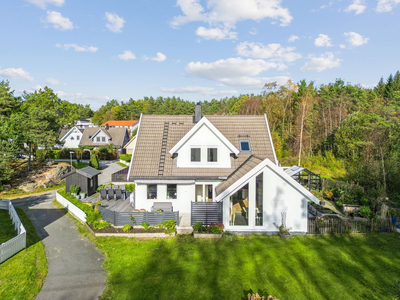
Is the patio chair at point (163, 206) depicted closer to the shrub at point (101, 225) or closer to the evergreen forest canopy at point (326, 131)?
the shrub at point (101, 225)

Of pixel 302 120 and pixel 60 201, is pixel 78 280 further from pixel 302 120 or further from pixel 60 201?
pixel 302 120

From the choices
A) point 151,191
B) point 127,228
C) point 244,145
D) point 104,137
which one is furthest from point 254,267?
point 104,137

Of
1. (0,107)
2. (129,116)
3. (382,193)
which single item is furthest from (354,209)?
(129,116)

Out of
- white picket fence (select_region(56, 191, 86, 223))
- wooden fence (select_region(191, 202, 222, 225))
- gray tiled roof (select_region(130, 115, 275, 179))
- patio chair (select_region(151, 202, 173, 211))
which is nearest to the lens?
wooden fence (select_region(191, 202, 222, 225))

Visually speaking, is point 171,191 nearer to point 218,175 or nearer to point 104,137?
point 218,175

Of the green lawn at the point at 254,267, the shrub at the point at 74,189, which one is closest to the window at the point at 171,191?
the green lawn at the point at 254,267

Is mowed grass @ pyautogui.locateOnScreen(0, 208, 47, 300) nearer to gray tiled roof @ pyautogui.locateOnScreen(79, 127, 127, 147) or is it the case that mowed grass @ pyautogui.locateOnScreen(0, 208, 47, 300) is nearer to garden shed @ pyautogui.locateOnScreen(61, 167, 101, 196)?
garden shed @ pyautogui.locateOnScreen(61, 167, 101, 196)

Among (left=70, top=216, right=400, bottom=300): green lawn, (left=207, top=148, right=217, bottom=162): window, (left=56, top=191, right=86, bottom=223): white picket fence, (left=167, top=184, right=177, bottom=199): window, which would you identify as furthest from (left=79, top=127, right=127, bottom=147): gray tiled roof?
(left=70, top=216, right=400, bottom=300): green lawn
